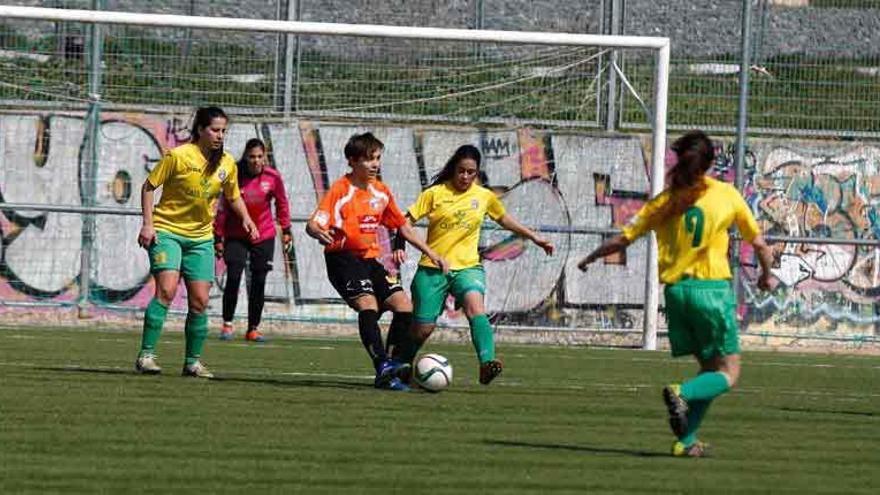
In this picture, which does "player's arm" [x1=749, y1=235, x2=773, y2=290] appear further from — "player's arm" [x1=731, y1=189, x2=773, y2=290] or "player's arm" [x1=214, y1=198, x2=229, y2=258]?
"player's arm" [x1=214, y1=198, x2=229, y2=258]

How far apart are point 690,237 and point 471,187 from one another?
404 cm

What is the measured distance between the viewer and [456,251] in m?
13.5

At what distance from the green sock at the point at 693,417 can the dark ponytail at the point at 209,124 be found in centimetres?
497

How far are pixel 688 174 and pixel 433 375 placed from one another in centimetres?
364

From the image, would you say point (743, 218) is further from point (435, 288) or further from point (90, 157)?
point (90, 157)

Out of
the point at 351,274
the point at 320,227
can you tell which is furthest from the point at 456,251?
the point at 320,227

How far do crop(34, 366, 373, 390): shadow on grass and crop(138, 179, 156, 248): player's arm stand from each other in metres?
1.05

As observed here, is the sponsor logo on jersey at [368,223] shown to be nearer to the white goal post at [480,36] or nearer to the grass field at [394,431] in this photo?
the grass field at [394,431]

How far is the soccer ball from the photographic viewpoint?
13016 mm

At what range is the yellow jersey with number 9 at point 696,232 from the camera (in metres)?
9.85

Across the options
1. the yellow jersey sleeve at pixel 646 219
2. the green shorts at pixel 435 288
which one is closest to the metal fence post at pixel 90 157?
the green shorts at pixel 435 288

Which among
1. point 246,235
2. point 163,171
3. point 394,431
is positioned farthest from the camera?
point 246,235

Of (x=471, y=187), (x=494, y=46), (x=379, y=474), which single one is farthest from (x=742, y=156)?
(x=379, y=474)

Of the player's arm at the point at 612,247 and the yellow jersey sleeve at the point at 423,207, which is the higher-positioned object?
the yellow jersey sleeve at the point at 423,207
